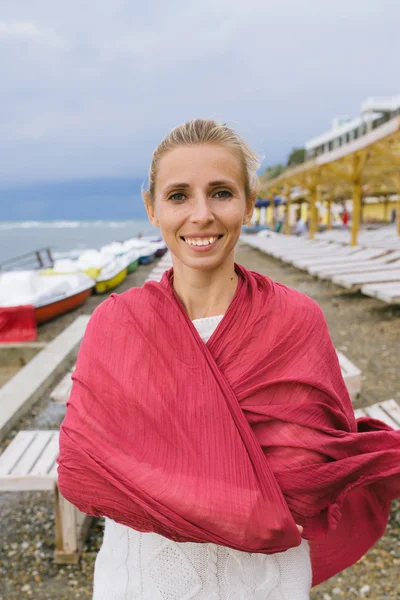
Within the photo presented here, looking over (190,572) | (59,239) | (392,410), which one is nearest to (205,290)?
(190,572)

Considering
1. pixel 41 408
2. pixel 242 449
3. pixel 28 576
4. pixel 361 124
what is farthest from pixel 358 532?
pixel 361 124

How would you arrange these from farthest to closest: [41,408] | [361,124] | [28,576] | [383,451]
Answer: [361,124]
[41,408]
[28,576]
[383,451]

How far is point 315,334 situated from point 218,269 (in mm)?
338

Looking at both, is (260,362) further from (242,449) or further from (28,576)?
(28,576)

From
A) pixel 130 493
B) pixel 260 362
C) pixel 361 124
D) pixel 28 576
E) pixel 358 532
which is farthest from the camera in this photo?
pixel 361 124

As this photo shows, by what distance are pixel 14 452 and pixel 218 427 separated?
221cm

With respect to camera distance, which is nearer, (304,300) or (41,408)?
(304,300)

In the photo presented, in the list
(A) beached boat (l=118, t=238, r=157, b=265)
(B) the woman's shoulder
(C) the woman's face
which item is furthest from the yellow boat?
(C) the woman's face

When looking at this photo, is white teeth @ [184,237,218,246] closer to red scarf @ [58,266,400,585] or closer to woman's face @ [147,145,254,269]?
woman's face @ [147,145,254,269]

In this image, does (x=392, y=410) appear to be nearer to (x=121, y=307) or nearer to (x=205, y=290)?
(x=205, y=290)

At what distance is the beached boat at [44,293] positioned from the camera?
8789 millimetres

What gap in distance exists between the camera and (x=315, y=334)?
A: 1297 millimetres

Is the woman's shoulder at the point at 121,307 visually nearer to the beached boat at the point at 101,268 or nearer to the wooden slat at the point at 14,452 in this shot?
the wooden slat at the point at 14,452

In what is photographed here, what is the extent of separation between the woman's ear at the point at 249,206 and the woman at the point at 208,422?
0.05ft
